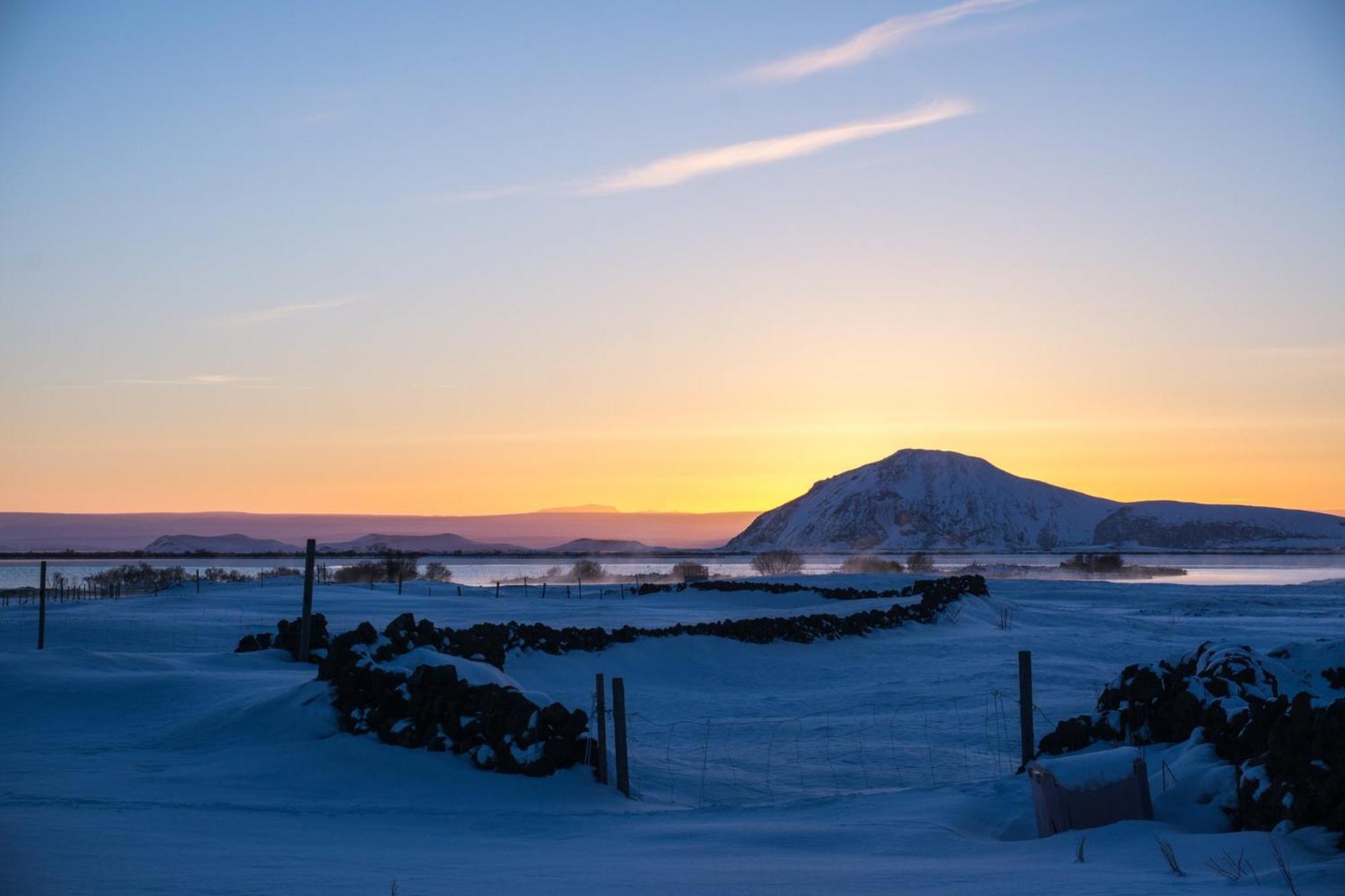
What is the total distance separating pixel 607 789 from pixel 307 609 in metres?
7.70

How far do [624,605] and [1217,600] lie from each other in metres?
22.8

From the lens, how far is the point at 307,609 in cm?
1888

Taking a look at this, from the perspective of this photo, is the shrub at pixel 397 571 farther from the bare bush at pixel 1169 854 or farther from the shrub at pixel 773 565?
the bare bush at pixel 1169 854

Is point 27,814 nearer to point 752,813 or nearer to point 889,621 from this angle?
point 752,813

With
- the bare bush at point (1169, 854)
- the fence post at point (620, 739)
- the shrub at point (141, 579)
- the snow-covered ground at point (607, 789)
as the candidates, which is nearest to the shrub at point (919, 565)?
the shrub at point (141, 579)

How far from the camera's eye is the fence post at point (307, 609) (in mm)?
17703

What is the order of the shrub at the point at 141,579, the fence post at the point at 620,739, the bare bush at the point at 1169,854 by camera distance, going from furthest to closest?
1. the shrub at the point at 141,579
2. the fence post at the point at 620,739
3. the bare bush at the point at 1169,854

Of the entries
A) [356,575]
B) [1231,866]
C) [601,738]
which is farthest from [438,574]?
[1231,866]

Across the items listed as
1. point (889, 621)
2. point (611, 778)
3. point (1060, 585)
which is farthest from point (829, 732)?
point (1060, 585)

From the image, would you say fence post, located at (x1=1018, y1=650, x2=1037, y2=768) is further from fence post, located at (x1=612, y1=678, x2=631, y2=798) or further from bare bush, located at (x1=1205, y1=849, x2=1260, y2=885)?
fence post, located at (x1=612, y1=678, x2=631, y2=798)

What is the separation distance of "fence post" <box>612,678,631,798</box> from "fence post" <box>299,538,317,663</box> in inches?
231

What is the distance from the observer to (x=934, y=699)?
829 inches

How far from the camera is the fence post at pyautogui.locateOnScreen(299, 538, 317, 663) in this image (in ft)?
58.1

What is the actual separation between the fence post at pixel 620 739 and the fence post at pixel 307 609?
5861 mm
